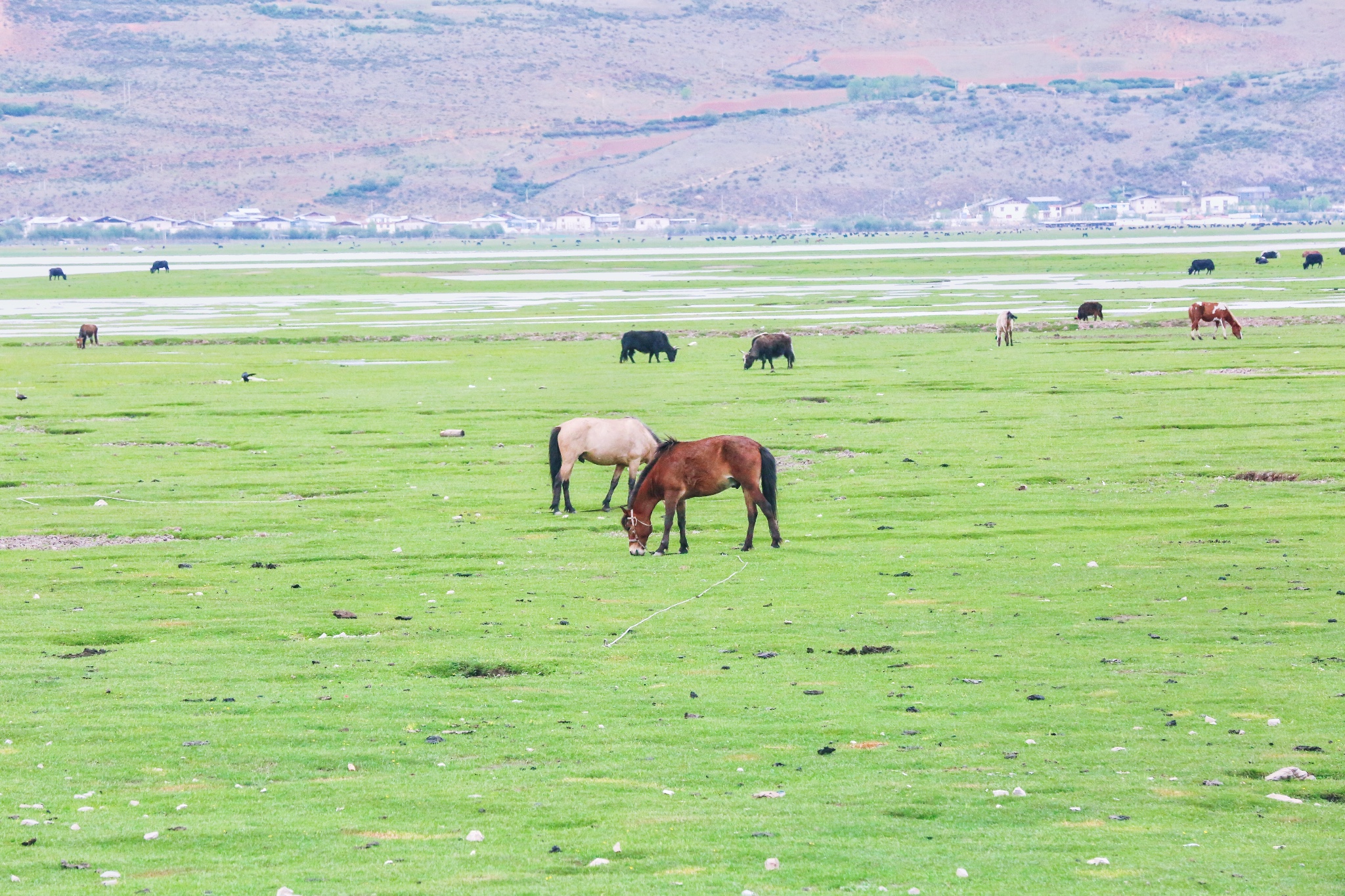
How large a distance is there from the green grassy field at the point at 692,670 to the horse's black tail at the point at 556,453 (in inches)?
26.4

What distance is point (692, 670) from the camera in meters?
14.8

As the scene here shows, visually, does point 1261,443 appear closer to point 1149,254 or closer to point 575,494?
point 575,494

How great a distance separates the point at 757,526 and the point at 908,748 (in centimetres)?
1049

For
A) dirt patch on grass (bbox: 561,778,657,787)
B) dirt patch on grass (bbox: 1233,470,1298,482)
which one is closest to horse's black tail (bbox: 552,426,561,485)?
dirt patch on grass (bbox: 1233,470,1298,482)

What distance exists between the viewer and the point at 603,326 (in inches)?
2608

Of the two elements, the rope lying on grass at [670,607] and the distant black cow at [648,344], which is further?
the distant black cow at [648,344]

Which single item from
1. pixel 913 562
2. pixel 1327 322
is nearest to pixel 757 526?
pixel 913 562

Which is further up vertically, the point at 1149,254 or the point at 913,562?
the point at 1149,254

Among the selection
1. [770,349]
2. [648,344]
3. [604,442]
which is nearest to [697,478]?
[604,442]

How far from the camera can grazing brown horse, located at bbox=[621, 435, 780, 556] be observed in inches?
792

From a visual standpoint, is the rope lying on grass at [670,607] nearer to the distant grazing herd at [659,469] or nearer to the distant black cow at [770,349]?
the distant grazing herd at [659,469]

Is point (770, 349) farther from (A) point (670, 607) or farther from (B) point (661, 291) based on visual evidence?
(B) point (661, 291)

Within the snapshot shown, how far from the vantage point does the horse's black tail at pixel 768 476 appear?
20.2 metres

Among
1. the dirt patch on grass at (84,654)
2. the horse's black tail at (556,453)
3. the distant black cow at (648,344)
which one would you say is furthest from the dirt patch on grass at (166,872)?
the distant black cow at (648,344)
